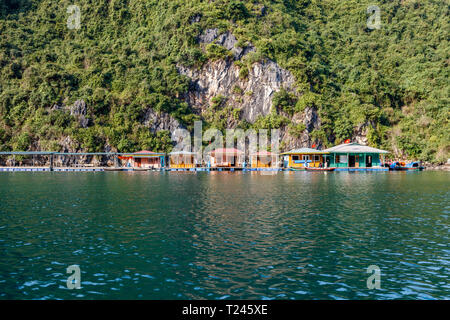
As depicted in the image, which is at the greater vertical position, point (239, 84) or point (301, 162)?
point (239, 84)

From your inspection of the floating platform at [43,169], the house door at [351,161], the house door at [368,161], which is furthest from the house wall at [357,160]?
the floating platform at [43,169]

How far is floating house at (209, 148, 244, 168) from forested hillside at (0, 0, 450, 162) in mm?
13755

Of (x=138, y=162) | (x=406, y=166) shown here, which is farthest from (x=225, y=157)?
(x=406, y=166)

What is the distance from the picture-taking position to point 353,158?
79.6 m

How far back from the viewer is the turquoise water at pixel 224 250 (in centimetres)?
1109

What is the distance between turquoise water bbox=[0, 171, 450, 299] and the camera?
36.4 ft

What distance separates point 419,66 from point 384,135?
102 ft

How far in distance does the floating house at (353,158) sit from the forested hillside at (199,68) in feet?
42.2

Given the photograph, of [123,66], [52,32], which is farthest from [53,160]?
[52,32]

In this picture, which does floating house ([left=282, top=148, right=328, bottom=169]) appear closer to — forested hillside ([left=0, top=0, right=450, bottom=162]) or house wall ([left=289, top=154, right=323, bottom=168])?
house wall ([left=289, top=154, right=323, bottom=168])

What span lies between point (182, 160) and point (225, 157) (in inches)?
405

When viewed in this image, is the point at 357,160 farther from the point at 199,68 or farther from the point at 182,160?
the point at 199,68

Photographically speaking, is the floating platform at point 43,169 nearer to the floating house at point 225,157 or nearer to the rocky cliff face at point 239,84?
the floating house at point 225,157

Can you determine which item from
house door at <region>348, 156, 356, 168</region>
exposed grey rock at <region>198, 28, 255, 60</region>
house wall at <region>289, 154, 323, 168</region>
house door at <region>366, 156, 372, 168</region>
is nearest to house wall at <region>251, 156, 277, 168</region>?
house wall at <region>289, 154, 323, 168</region>
